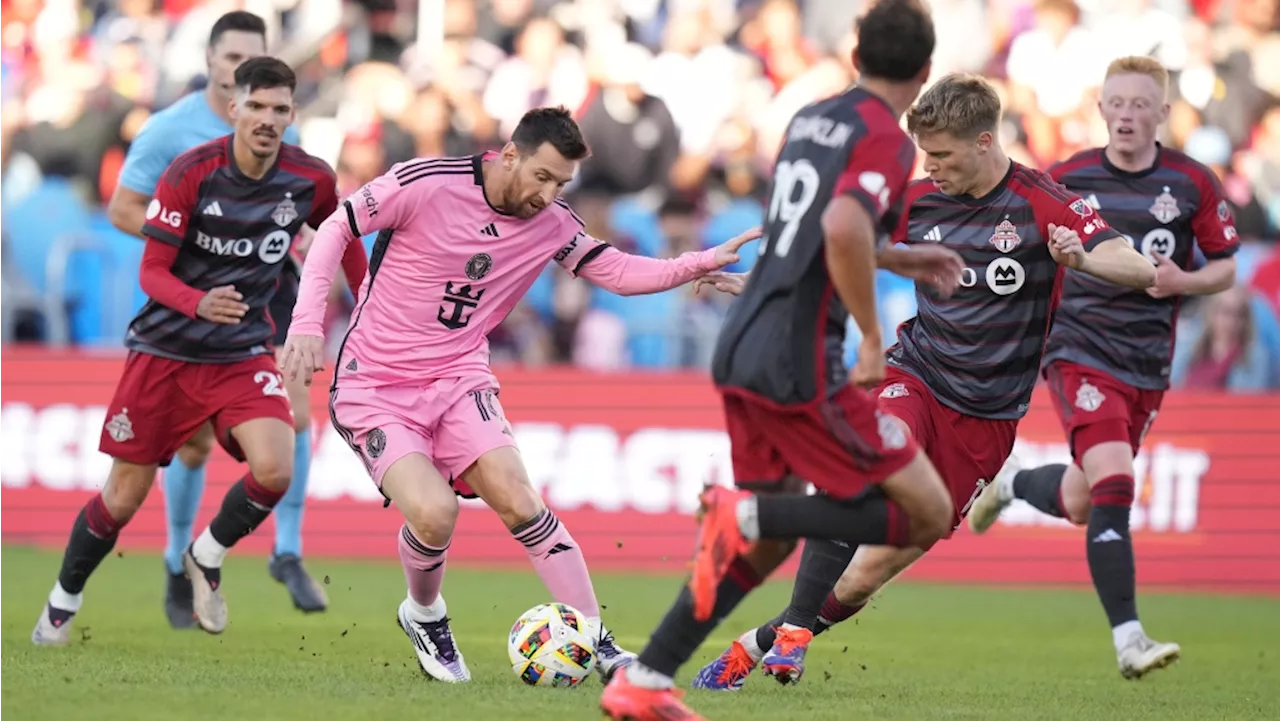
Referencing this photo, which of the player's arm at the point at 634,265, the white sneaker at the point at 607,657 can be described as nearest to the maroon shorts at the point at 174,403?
the player's arm at the point at 634,265

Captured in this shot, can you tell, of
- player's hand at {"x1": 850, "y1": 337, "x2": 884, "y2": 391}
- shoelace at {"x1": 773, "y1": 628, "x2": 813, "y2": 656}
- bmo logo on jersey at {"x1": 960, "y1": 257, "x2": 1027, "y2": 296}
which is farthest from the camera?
bmo logo on jersey at {"x1": 960, "y1": 257, "x2": 1027, "y2": 296}

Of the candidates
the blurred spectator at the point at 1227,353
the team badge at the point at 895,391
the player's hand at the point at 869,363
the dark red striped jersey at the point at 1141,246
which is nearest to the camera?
the player's hand at the point at 869,363

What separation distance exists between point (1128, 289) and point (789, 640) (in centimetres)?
252

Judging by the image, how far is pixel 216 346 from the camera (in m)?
8.23

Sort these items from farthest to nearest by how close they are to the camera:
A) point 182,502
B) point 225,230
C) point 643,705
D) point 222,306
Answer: point 182,502 → point 225,230 → point 222,306 → point 643,705

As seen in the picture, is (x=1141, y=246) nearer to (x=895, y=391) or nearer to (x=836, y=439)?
(x=895, y=391)

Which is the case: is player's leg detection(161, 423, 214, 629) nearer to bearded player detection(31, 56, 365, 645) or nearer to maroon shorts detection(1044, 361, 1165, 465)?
bearded player detection(31, 56, 365, 645)

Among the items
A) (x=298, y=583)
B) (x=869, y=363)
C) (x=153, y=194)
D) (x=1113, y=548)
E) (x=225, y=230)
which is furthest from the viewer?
(x=298, y=583)

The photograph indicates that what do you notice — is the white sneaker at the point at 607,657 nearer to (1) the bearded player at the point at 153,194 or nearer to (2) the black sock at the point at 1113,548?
(2) the black sock at the point at 1113,548

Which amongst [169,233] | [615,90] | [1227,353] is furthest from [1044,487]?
[615,90]

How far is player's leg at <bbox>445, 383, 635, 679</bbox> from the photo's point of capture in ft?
22.3

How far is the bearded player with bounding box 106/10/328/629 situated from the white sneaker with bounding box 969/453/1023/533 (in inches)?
143

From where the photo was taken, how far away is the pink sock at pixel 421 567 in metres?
6.89

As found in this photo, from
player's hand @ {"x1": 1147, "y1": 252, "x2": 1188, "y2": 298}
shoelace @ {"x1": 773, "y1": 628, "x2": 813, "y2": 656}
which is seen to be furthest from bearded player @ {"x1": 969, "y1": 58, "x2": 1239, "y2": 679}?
shoelace @ {"x1": 773, "y1": 628, "x2": 813, "y2": 656}
